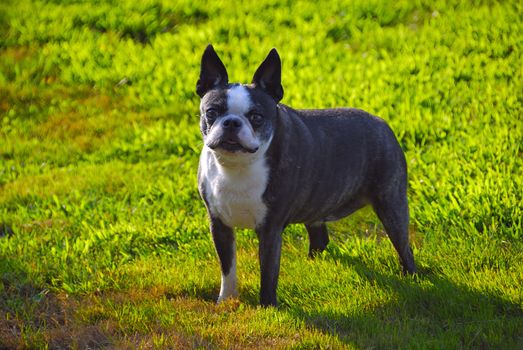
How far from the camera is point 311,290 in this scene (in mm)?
6086

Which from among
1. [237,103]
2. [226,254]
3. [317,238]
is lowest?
[317,238]

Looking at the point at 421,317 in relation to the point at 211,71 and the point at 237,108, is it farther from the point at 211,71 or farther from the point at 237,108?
the point at 211,71

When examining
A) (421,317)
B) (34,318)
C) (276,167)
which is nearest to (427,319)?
(421,317)

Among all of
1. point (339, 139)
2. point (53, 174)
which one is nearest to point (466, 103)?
point (339, 139)

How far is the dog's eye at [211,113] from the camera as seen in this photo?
213 inches

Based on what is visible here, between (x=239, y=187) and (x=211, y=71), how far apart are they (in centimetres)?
80

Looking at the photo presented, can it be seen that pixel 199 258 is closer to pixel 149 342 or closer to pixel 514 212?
pixel 149 342

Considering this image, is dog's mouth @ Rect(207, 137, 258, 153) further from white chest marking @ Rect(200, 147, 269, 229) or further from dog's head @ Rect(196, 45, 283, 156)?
white chest marking @ Rect(200, 147, 269, 229)

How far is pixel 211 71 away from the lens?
5.64 metres

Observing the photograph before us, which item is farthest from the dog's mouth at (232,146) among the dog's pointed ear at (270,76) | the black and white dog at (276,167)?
the dog's pointed ear at (270,76)

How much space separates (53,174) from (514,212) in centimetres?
505

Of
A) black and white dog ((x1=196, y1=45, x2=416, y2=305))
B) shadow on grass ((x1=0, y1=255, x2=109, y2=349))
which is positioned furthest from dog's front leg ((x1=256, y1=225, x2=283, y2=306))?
shadow on grass ((x1=0, y1=255, x2=109, y2=349))

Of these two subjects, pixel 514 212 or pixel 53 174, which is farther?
pixel 53 174

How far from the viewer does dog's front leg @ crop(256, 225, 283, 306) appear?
5.67 metres
